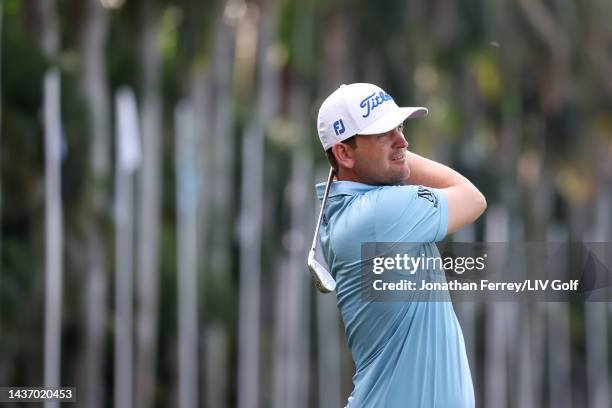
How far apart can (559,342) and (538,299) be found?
35.1 m

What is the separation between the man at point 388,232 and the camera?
557cm

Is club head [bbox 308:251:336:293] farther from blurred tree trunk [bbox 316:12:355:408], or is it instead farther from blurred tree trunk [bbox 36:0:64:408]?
blurred tree trunk [bbox 316:12:355:408]

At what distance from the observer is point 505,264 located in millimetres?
6289

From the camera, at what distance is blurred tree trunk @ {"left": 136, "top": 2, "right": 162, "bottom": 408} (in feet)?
83.5

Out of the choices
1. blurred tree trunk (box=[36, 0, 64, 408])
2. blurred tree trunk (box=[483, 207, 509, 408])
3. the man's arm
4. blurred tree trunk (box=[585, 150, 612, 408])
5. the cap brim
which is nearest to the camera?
the cap brim

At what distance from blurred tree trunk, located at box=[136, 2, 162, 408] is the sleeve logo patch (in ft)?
64.6

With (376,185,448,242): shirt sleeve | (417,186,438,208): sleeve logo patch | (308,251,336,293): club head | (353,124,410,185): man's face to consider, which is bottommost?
(308,251,336,293): club head

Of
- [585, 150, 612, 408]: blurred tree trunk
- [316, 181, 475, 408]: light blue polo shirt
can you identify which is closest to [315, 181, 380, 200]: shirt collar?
[316, 181, 475, 408]: light blue polo shirt

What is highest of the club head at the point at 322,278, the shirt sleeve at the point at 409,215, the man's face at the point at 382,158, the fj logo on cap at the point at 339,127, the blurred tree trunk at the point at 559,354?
the fj logo on cap at the point at 339,127

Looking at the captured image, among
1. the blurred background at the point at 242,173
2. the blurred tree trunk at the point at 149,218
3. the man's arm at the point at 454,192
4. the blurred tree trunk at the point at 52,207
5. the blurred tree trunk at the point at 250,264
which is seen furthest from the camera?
the blurred tree trunk at the point at 250,264

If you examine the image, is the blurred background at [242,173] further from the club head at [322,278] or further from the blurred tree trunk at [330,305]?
the club head at [322,278]

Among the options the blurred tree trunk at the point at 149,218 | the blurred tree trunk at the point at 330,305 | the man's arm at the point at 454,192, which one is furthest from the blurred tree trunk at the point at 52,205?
the man's arm at the point at 454,192

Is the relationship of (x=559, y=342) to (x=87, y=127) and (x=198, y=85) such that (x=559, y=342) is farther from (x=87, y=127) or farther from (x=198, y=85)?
(x=87, y=127)

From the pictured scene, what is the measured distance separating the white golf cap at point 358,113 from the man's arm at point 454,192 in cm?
29
